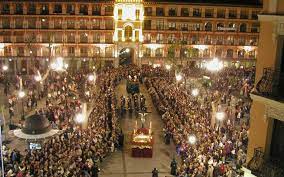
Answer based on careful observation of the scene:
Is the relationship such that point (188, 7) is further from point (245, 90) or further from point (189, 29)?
point (245, 90)

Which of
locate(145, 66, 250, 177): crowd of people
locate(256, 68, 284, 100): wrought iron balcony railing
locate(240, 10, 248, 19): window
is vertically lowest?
locate(145, 66, 250, 177): crowd of people

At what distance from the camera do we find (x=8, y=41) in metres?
75.2

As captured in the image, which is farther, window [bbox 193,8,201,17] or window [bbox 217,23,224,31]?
window [bbox 217,23,224,31]

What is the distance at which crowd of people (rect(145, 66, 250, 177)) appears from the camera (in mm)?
27297

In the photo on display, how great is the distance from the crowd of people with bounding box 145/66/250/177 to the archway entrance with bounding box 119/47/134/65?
2915 cm

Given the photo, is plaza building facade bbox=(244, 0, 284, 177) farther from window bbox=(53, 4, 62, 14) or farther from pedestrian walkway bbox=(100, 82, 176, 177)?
window bbox=(53, 4, 62, 14)

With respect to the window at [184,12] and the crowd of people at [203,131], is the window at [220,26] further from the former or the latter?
the crowd of people at [203,131]

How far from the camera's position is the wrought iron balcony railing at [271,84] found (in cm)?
1184

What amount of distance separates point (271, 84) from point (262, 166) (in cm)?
239

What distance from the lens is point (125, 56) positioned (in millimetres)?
80000

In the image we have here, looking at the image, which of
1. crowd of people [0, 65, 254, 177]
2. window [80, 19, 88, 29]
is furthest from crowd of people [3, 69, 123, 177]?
window [80, 19, 88, 29]

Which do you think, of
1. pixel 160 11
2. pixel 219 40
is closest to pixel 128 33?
pixel 160 11

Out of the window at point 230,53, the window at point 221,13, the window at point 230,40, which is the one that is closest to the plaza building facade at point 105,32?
the window at point 221,13

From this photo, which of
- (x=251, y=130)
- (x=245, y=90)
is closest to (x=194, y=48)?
(x=245, y=90)
